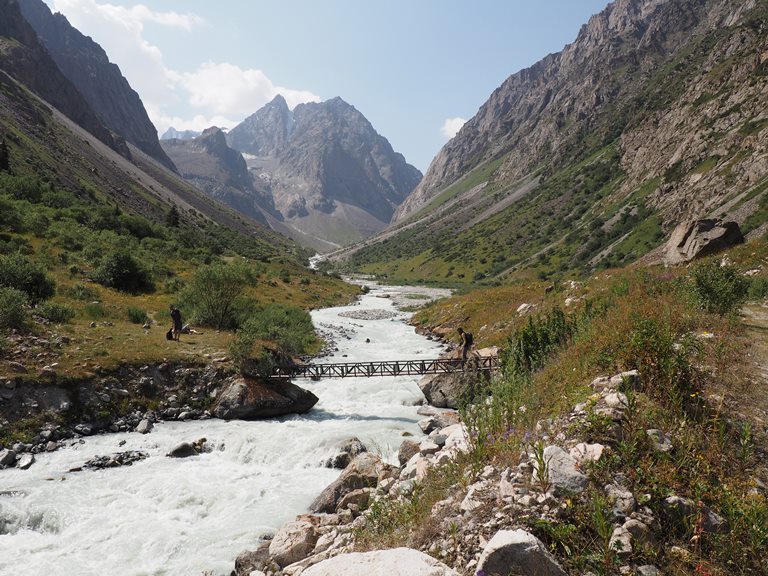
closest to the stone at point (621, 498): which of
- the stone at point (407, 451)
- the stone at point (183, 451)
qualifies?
the stone at point (407, 451)

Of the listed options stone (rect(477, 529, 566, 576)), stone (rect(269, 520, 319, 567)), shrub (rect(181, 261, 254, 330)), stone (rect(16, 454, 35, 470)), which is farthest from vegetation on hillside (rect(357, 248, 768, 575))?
shrub (rect(181, 261, 254, 330))

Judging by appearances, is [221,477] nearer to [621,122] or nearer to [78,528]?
[78,528]

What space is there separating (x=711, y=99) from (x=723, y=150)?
34443 mm

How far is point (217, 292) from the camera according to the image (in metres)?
32.4

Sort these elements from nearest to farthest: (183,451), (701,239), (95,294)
Result: 1. (183,451)
2. (95,294)
3. (701,239)

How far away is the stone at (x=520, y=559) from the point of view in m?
4.57

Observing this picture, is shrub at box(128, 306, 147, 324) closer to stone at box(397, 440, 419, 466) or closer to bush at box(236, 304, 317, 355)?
bush at box(236, 304, 317, 355)

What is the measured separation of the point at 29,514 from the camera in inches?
493

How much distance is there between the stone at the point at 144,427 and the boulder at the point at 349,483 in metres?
10.2

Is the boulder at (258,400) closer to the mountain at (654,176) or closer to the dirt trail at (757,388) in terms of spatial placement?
the dirt trail at (757,388)

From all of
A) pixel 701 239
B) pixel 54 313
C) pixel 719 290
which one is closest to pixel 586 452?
pixel 719 290

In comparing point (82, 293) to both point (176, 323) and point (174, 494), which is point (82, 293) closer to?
point (176, 323)

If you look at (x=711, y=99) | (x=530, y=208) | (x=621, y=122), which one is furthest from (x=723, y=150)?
(x=621, y=122)

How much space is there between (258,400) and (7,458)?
9.71m
